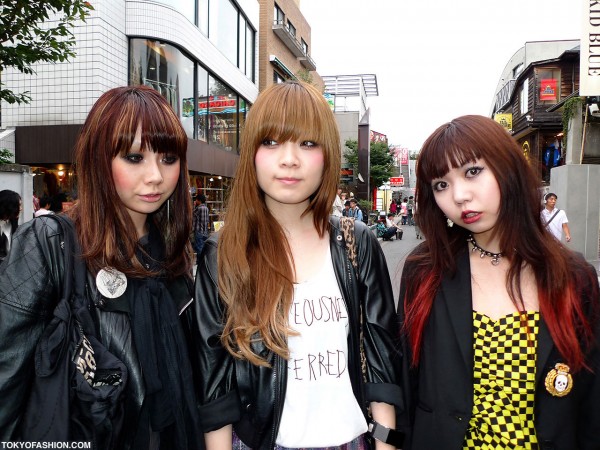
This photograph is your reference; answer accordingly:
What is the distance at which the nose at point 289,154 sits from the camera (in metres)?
1.75

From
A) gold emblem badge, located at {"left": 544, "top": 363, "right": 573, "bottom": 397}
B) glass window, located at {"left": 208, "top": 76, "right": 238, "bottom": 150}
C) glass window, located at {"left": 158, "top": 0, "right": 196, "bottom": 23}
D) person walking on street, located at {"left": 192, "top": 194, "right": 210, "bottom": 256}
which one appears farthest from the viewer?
glass window, located at {"left": 208, "top": 76, "right": 238, "bottom": 150}

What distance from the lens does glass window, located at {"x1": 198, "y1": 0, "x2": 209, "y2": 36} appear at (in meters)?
14.3

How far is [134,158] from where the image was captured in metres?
1.77

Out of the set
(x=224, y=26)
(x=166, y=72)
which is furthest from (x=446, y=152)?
(x=224, y=26)

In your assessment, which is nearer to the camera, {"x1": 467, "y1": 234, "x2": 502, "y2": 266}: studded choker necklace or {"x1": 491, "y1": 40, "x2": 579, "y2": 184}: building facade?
{"x1": 467, "y1": 234, "x2": 502, "y2": 266}: studded choker necklace

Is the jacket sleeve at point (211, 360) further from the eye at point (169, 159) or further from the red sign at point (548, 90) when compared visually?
the red sign at point (548, 90)

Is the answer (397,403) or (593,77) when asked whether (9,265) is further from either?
(593,77)

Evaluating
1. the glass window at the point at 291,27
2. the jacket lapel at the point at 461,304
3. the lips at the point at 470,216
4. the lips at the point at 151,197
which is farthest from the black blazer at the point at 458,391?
the glass window at the point at 291,27

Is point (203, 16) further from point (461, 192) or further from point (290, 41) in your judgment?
point (461, 192)

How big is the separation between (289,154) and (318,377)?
3.00 ft

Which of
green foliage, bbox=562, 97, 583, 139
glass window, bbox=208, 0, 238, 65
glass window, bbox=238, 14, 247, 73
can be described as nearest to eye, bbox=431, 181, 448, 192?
green foliage, bbox=562, 97, 583, 139

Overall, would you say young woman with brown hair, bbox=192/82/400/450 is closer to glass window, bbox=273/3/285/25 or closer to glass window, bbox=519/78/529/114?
glass window, bbox=273/3/285/25

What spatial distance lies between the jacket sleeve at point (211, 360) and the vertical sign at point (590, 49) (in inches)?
425

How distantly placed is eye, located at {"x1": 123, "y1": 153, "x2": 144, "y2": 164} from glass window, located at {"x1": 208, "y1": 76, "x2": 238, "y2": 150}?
577 inches
